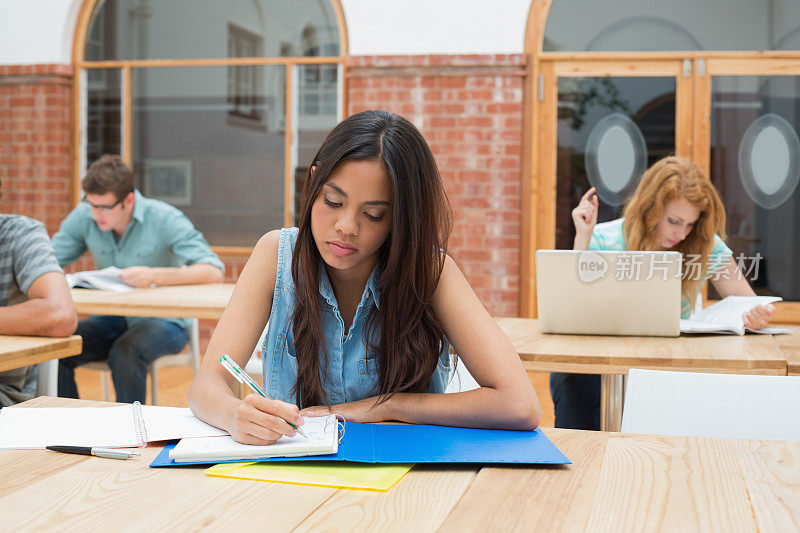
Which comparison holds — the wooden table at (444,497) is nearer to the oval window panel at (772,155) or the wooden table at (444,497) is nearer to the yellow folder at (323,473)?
the yellow folder at (323,473)

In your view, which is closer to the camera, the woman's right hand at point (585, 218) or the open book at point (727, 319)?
the open book at point (727, 319)

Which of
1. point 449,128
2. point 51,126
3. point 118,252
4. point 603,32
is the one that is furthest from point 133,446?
point 51,126

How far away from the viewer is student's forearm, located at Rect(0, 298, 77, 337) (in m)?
2.34

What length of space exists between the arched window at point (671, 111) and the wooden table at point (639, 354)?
115 inches

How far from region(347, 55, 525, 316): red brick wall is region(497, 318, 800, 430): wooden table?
292 cm

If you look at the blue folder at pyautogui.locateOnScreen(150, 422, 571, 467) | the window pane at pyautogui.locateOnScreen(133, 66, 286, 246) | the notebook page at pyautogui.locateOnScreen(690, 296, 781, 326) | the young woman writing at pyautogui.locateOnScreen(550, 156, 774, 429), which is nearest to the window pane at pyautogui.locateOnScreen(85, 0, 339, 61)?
the window pane at pyautogui.locateOnScreen(133, 66, 286, 246)

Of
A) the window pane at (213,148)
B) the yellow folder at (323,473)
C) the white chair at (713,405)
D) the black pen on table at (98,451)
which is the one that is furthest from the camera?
the window pane at (213,148)

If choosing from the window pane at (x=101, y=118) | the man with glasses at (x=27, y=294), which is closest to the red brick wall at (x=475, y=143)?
the window pane at (x=101, y=118)

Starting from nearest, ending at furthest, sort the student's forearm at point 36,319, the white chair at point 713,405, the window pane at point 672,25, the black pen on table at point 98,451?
the black pen on table at point 98,451 → the white chair at point 713,405 → the student's forearm at point 36,319 → the window pane at point 672,25

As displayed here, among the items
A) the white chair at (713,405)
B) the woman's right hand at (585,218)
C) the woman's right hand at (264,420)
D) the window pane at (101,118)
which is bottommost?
the white chair at (713,405)

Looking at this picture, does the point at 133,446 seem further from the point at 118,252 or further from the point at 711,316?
the point at 118,252

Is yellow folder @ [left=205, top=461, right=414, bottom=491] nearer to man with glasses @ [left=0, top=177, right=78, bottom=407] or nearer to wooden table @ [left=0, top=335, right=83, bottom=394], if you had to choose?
wooden table @ [left=0, top=335, right=83, bottom=394]

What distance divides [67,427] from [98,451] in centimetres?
17

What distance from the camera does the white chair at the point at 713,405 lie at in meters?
1.62
